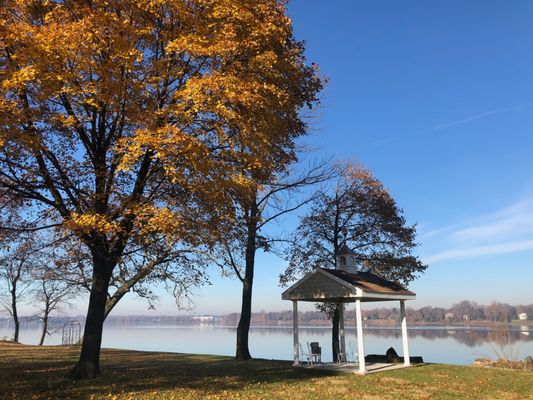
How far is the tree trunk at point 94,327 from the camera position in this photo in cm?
1179

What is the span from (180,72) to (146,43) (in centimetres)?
209

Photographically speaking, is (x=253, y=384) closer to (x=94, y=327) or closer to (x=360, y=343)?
(x=94, y=327)

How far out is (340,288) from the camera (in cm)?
1602

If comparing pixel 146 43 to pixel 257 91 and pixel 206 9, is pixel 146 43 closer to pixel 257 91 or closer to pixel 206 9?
pixel 206 9

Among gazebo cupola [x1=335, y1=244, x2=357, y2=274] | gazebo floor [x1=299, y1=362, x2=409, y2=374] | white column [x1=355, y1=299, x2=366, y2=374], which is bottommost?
gazebo floor [x1=299, y1=362, x2=409, y2=374]

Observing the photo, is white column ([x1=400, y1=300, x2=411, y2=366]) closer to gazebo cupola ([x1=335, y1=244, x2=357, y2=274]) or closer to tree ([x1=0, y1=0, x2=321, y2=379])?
gazebo cupola ([x1=335, y1=244, x2=357, y2=274])

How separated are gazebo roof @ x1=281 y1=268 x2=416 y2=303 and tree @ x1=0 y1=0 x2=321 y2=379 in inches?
218

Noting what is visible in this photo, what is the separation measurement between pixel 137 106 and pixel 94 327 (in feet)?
19.7

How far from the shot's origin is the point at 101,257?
12359 mm

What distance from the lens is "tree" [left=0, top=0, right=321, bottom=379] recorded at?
987 cm

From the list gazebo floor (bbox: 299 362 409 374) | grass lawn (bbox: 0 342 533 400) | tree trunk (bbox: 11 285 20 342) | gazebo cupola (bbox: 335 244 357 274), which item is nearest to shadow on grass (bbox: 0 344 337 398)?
grass lawn (bbox: 0 342 533 400)

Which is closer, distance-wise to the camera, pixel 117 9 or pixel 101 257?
pixel 117 9

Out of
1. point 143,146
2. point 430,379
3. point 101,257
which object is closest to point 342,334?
point 430,379

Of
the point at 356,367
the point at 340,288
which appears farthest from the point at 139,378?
the point at 356,367
